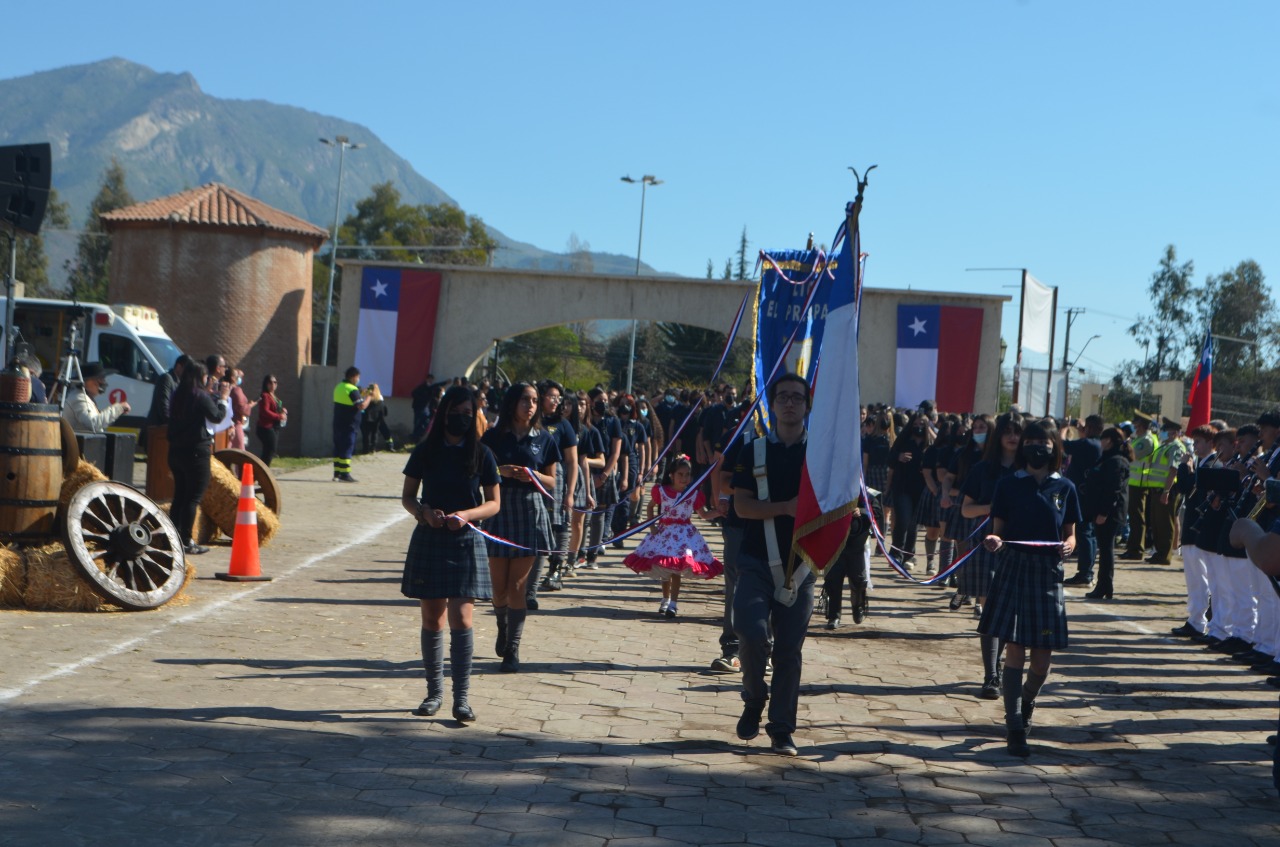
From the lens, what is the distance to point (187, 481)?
40.5 feet

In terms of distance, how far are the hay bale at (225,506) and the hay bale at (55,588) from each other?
3.46 m

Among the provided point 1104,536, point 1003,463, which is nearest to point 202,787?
point 1003,463

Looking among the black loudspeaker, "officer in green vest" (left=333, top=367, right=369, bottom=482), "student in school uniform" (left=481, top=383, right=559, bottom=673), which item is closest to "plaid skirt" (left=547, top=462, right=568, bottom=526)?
"student in school uniform" (left=481, top=383, right=559, bottom=673)

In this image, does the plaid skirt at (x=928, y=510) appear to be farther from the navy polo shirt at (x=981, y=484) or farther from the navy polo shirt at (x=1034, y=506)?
the navy polo shirt at (x=1034, y=506)

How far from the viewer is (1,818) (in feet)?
16.3

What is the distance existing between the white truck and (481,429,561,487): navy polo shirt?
18907 mm

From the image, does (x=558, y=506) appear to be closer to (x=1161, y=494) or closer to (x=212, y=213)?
(x=1161, y=494)

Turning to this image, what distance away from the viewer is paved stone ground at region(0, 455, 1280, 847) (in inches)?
210

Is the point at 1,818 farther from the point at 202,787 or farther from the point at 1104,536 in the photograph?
the point at 1104,536

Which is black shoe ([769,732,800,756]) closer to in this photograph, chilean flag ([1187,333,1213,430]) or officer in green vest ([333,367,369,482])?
chilean flag ([1187,333,1213,430])

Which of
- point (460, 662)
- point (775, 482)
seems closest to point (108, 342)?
point (460, 662)

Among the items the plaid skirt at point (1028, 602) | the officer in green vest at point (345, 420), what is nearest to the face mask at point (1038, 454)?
the plaid skirt at point (1028, 602)

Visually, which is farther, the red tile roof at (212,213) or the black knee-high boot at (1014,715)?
the red tile roof at (212,213)

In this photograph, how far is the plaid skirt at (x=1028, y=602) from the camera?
711 centimetres
